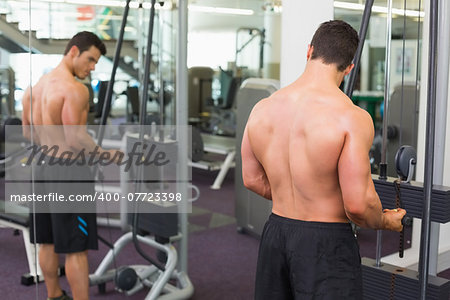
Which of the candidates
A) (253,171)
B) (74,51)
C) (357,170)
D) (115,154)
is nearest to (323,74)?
(357,170)

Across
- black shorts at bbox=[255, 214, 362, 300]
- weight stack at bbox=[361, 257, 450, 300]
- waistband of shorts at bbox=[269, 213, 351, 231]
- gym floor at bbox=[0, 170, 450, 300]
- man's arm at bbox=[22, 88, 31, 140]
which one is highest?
man's arm at bbox=[22, 88, 31, 140]

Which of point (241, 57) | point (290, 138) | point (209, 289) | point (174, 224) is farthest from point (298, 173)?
point (241, 57)

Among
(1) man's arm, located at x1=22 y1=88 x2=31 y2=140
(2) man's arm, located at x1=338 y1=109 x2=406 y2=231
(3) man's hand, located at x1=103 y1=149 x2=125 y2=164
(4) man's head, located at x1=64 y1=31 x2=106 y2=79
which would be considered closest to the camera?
(2) man's arm, located at x1=338 y1=109 x2=406 y2=231

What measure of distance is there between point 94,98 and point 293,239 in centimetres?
151

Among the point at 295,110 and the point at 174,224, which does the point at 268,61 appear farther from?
the point at 295,110

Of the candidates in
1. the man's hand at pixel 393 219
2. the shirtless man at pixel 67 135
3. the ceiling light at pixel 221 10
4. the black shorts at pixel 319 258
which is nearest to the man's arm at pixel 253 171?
the black shorts at pixel 319 258

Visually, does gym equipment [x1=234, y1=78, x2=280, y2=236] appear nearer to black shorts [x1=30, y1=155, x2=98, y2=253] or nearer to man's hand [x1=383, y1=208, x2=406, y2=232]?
black shorts [x1=30, y1=155, x2=98, y2=253]

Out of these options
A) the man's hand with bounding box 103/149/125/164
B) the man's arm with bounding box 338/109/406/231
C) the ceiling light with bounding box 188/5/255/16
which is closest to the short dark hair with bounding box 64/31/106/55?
the man's hand with bounding box 103/149/125/164

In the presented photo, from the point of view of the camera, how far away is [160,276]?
11.5ft

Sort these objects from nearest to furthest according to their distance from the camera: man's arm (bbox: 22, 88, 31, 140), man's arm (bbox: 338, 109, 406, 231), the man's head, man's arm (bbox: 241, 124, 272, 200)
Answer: man's arm (bbox: 338, 109, 406, 231), man's arm (bbox: 241, 124, 272, 200), man's arm (bbox: 22, 88, 31, 140), the man's head

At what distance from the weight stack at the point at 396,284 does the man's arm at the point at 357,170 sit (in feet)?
1.92

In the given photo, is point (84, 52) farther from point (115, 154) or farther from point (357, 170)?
point (357, 170)

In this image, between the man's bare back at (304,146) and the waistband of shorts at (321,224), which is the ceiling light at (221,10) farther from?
the waistband of shorts at (321,224)

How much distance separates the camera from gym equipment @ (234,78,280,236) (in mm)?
4641
